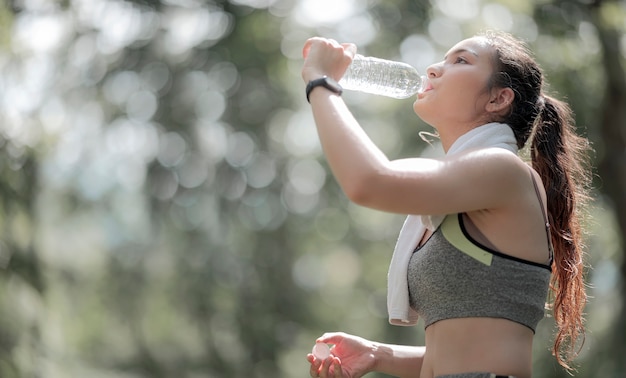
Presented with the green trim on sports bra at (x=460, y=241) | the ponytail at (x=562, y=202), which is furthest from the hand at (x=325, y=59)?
the ponytail at (x=562, y=202)

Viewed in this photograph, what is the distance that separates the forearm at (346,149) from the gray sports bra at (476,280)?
0.25m

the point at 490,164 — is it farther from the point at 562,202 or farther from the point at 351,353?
the point at 351,353

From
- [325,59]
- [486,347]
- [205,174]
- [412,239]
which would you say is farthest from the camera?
[205,174]

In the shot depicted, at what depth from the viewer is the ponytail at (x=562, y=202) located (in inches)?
98.9

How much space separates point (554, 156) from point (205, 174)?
12.2 meters

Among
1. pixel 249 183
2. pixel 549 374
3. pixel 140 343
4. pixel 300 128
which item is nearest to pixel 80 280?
pixel 140 343

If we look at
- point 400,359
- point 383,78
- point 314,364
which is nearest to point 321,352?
point 314,364

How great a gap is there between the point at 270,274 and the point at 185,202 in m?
2.11

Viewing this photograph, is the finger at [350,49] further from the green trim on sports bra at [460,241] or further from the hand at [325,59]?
the green trim on sports bra at [460,241]

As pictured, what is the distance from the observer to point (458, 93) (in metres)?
2.44

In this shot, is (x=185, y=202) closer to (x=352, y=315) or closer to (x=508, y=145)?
(x=352, y=315)

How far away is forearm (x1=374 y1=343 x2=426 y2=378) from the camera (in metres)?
2.62

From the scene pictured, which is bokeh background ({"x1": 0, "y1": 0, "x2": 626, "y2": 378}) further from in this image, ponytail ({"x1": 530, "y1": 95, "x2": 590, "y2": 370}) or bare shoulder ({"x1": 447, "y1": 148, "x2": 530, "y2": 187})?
bare shoulder ({"x1": 447, "y1": 148, "x2": 530, "y2": 187})

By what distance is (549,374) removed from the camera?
9445mm
